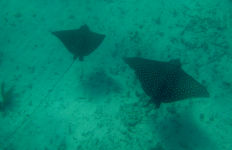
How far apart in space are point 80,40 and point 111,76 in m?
1.42

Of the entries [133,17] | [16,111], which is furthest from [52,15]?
[16,111]

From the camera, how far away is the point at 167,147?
16.8 ft

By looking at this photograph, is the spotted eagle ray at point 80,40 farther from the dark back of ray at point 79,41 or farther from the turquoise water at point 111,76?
the turquoise water at point 111,76

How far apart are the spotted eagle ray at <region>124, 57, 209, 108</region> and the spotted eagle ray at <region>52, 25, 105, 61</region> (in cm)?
172

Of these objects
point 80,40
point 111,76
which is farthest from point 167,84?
point 80,40

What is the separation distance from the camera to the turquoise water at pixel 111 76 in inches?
207

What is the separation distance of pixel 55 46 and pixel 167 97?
3806 mm

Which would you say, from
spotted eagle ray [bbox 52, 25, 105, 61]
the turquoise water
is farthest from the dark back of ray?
the turquoise water

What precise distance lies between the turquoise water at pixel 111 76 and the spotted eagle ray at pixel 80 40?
21cm

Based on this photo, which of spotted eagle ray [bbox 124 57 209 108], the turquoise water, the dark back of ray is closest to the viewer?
spotted eagle ray [bbox 124 57 209 108]

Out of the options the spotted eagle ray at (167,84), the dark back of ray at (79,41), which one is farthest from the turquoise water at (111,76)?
the spotted eagle ray at (167,84)

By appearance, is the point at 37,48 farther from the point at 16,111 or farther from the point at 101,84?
the point at 101,84

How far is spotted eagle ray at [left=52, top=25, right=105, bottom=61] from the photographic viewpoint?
5809 mm

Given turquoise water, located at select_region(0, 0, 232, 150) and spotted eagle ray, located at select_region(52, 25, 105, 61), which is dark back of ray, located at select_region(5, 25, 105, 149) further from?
turquoise water, located at select_region(0, 0, 232, 150)
